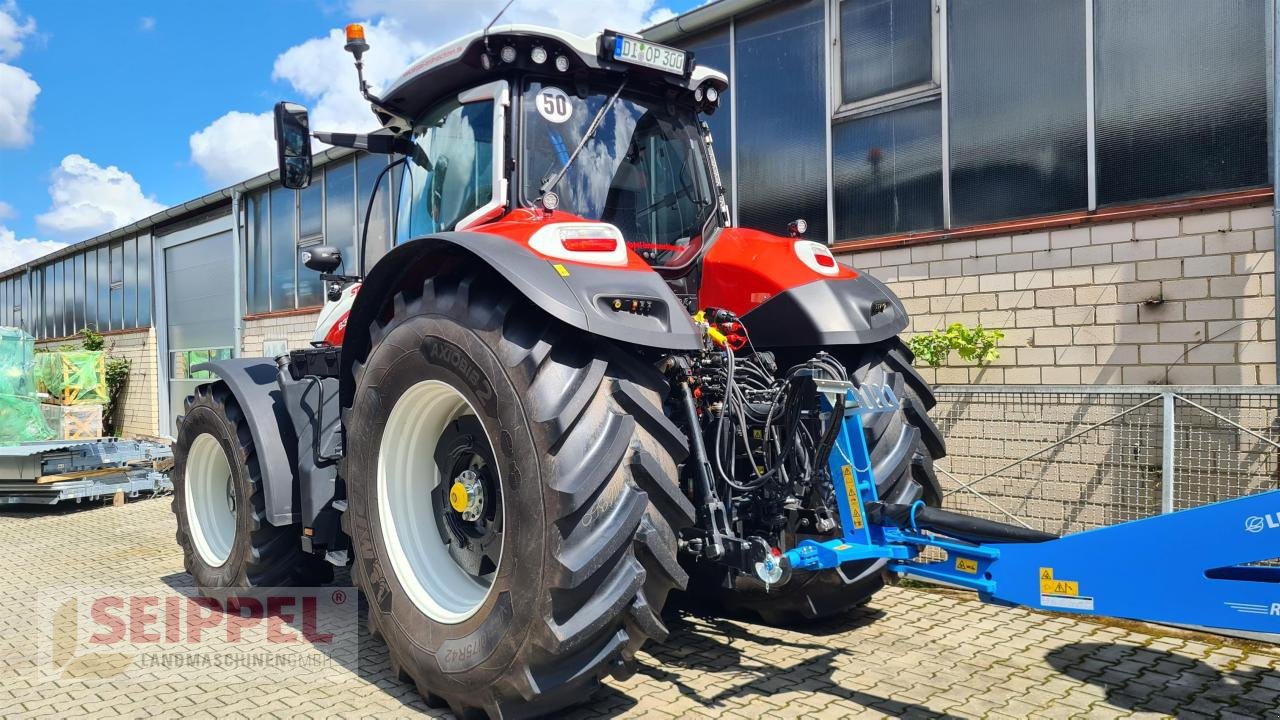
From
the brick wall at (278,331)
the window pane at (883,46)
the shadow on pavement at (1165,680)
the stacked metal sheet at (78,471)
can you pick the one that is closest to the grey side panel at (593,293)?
the shadow on pavement at (1165,680)

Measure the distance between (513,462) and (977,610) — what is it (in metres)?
2.80

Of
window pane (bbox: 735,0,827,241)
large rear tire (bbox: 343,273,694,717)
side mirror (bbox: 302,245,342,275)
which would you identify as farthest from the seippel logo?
window pane (bbox: 735,0,827,241)

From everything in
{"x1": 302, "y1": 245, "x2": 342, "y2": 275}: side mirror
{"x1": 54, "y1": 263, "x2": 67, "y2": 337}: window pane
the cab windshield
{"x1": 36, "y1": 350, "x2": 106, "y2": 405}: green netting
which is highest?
{"x1": 54, "y1": 263, "x2": 67, "y2": 337}: window pane

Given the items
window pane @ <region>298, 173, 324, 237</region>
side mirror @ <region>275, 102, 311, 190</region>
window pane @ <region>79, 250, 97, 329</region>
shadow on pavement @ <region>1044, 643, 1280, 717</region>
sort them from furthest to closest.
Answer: window pane @ <region>79, 250, 97, 329</region>
window pane @ <region>298, 173, 324, 237</region>
side mirror @ <region>275, 102, 311, 190</region>
shadow on pavement @ <region>1044, 643, 1280, 717</region>

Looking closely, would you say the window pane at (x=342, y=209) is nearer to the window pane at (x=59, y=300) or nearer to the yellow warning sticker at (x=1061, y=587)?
the yellow warning sticker at (x=1061, y=587)

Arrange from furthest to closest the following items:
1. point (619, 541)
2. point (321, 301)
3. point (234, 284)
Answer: point (234, 284), point (321, 301), point (619, 541)

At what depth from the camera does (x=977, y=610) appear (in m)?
4.28

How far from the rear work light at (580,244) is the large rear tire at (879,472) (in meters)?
1.11

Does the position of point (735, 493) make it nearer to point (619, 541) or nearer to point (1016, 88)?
point (619, 541)

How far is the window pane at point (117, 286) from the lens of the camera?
731 inches

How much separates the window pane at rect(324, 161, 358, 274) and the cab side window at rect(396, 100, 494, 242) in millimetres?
8483

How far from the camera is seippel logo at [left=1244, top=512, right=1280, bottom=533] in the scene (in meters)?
2.11

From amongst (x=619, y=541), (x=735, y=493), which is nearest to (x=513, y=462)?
(x=619, y=541)

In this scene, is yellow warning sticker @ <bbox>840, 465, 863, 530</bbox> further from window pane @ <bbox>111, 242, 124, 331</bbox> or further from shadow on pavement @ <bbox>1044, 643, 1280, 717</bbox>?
window pane @ <bbox>111, 242, 124, 331</bbox>
